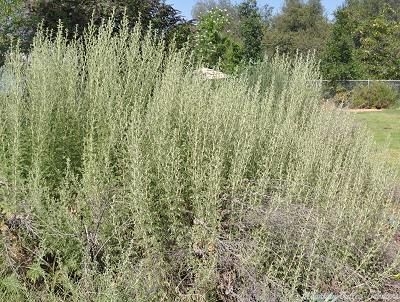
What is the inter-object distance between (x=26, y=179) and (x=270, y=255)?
1.27 meters

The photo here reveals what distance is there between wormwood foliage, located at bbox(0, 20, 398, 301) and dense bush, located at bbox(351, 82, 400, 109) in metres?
17.0

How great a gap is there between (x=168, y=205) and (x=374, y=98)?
18.6 m

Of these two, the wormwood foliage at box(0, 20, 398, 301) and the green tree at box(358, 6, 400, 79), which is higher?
the green tree at box(358, 6, 400, 79)

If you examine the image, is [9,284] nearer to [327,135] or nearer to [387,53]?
[327,135]

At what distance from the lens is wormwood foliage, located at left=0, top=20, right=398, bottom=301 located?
2.40 meters

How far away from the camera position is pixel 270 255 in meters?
2.53

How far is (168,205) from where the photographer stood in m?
2.50

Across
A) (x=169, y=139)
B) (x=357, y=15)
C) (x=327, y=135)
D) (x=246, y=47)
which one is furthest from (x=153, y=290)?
(x=357, y=15)

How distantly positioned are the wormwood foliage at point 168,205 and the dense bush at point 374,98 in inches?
668

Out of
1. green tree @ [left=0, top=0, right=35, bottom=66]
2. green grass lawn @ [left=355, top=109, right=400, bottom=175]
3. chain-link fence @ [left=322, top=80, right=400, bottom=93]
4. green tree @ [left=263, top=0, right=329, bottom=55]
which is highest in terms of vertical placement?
green tree @ [left=263, top=0, right=329, bottom=55]

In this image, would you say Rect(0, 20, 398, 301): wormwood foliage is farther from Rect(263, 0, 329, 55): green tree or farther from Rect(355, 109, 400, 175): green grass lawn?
Rect(263, 0, 329, 55): green tree

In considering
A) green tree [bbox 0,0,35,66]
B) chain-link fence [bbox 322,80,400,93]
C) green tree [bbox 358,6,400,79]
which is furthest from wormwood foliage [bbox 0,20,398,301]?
green tree [bbox 358,6,400,79]

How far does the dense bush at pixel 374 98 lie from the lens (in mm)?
19578

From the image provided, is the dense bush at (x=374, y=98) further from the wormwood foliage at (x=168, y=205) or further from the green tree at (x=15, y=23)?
the wormwood foliage at (x=168, y=205)
